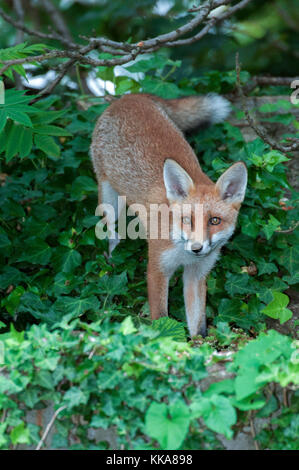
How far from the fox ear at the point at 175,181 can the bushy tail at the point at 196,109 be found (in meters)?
1.41

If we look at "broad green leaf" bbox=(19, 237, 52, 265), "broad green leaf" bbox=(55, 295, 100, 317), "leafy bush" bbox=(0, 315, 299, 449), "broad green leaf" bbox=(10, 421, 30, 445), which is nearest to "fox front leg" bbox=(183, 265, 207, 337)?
"broad green leaf" bbox=(55, 295, 100, 317)

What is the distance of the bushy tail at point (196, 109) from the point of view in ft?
18.1

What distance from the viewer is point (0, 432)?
2.74 metres

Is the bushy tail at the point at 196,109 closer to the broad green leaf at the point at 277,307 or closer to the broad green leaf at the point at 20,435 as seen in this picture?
the broad green leaf at the point at 277,307

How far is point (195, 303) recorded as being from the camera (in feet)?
15.0

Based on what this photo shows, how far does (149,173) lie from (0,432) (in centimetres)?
246

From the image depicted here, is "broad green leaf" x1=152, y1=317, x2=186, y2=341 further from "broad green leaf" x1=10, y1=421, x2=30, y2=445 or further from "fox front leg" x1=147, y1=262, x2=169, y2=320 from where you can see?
"broad green leaf" x1=10, y1=421, x2=30, y2=445

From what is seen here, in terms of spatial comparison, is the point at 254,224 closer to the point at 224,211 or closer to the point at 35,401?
the point at 224,211

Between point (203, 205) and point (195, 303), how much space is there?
835mm

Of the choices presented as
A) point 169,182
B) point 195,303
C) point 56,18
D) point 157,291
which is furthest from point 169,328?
point 56,18

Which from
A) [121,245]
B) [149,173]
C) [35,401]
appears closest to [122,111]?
[149,173]

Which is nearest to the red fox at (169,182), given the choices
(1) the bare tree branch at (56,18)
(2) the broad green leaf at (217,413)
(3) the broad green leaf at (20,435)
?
(2) the broad green leaf at (217,413)

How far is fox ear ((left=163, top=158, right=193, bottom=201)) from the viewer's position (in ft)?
13.6

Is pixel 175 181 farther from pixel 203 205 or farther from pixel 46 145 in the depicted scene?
pixel 46 145
